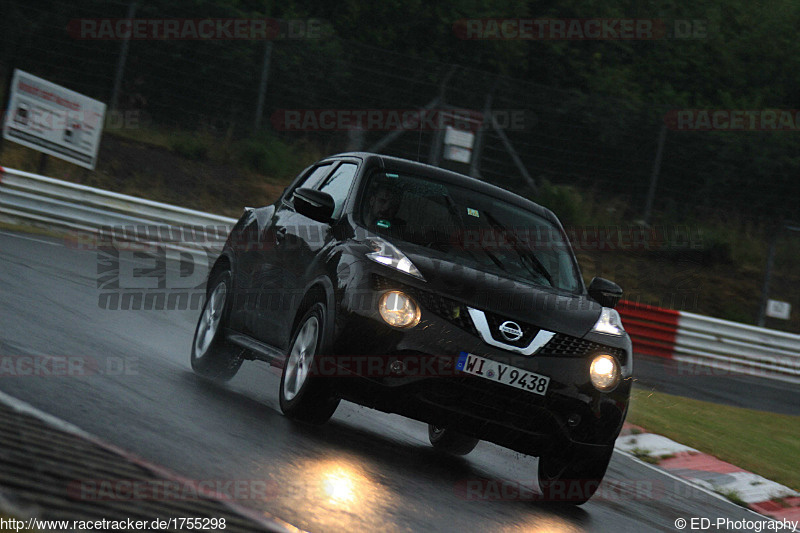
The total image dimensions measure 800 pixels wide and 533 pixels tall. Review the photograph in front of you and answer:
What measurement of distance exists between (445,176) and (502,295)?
156 cm

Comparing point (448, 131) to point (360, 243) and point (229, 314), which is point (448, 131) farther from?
point (360, 243)

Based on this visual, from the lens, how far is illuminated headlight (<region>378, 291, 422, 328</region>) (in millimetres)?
6277

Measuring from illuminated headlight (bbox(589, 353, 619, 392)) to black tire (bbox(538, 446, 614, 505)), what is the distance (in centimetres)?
37

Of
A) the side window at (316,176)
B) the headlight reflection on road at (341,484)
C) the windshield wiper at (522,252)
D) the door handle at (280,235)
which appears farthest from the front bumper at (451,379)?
the side window at (316,176)

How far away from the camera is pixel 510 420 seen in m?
6.34

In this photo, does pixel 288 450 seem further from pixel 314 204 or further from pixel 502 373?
pixel 314 204

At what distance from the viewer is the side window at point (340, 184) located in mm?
7539

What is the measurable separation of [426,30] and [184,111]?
12435mm

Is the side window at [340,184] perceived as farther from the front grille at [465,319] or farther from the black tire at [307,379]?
the front grille at [465,319]

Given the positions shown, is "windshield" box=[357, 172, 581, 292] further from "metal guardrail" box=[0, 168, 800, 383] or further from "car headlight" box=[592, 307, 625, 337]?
"metal guardrail" box=[0, 168, 800, 383]

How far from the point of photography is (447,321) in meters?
6.28

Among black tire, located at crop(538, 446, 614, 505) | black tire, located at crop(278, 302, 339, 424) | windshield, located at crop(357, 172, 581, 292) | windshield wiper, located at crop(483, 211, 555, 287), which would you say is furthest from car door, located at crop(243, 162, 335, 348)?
black tire, located at crop(538, 446, 614, 505)

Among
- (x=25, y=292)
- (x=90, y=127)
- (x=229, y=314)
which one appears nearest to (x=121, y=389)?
(x=229, y=314)

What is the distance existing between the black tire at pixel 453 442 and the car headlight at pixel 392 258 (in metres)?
1.79
